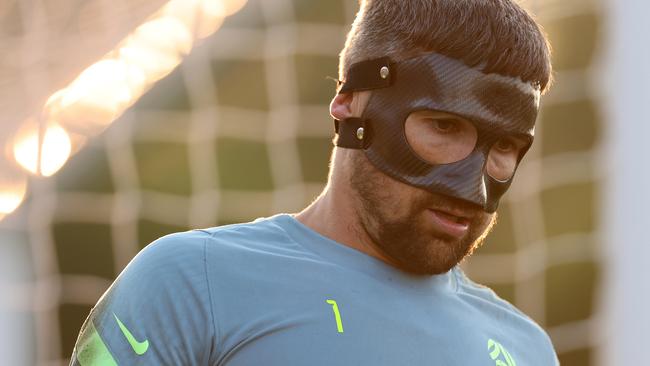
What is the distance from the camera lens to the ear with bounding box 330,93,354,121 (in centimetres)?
222

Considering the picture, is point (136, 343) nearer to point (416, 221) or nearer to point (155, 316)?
point (155, 316)

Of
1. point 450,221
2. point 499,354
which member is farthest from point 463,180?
point 499,354

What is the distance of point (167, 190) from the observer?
4.70 m

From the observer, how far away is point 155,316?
1.84m

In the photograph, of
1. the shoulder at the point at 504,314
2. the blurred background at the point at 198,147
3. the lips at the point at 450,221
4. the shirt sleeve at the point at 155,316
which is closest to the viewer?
the shirt sleeve at the point at 155,316

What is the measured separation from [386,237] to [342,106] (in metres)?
0.31

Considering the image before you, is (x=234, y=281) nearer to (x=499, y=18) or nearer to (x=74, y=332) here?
(x=499, y=18)

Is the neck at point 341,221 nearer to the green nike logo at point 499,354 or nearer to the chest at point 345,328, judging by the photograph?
the chest at point 345,328

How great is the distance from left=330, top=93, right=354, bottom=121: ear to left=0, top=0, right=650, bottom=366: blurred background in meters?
1.28

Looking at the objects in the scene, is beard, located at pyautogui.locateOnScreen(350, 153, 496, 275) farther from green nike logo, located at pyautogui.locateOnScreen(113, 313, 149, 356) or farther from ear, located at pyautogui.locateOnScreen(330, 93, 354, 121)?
green nike logo, located at pyautogui.locateOnScreen(113, 313, 149, 356)

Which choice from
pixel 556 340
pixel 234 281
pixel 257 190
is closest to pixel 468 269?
pixel 556 340

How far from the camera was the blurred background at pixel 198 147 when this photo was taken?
3.92 meters

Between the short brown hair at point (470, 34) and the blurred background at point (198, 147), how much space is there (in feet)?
3.98

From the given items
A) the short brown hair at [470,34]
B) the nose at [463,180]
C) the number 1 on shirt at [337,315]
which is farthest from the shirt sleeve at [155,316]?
the short brown hair at [470,34]
